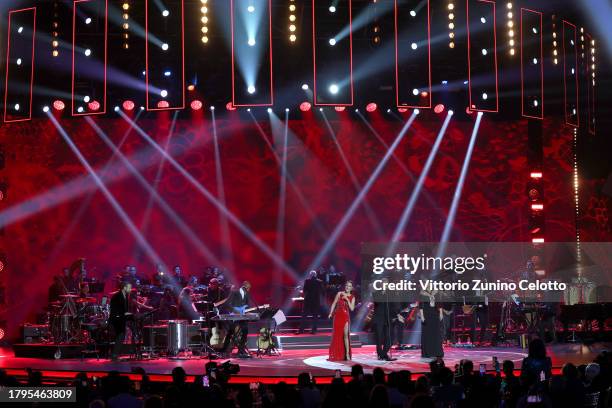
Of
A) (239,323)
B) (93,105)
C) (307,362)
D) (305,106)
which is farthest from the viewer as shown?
(305,106)

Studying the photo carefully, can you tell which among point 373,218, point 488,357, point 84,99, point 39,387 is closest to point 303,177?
point 373,218

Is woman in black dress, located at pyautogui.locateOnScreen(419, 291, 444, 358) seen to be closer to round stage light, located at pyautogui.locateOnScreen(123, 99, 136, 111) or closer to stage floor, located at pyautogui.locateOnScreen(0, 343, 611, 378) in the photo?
stage floor, located at pyautogui.locateOnScreen(0, 343, 611, 378)

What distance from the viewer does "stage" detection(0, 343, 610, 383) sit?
13812 mm

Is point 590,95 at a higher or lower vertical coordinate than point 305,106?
higher

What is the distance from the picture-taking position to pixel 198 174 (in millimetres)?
22203

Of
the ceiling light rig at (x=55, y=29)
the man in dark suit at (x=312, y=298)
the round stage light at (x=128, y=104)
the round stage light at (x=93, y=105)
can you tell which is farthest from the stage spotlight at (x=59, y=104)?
the man in dark suit at (x=312, y=298)

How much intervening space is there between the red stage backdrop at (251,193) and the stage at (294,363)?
3.95 metres

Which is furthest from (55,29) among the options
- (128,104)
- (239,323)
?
(239,323)

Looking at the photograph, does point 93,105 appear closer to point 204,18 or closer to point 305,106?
point 204,18

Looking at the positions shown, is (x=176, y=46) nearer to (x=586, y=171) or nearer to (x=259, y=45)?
(x=259, y=45)

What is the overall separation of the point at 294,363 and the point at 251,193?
25.4ft

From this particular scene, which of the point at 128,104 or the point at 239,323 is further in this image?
the point at 128,104

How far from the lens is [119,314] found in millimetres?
15836

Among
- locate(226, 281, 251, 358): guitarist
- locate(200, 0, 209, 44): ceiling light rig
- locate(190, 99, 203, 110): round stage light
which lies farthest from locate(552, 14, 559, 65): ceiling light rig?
locate(226, 281, 251, 358): guitarist
